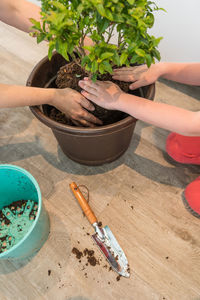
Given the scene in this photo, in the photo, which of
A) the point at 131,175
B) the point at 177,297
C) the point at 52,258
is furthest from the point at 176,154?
the point at 52,258

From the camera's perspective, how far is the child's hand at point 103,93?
0.68 metres

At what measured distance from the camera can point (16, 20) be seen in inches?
31.5

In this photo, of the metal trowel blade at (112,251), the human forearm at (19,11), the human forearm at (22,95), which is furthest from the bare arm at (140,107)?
the metal trowel blade at (112,251)

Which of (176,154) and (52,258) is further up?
(176,154)

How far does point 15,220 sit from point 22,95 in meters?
0.46

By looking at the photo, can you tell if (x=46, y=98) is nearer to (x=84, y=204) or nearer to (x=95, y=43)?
(x=95, y=43)

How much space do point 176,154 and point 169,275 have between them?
1.46 ft

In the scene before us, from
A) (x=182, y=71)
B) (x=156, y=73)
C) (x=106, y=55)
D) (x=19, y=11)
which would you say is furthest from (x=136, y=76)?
(x=19, y=11)

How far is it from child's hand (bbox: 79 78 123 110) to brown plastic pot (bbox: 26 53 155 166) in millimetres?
65

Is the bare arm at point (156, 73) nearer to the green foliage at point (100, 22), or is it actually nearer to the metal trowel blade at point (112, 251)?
the green foliage at point (100, 22)

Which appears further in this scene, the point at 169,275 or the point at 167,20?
the point at 167,20

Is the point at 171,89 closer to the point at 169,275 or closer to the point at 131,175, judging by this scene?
the point at 131,175

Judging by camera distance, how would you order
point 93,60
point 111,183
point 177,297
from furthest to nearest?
point 111,183 < point 177,297 < point 93,60

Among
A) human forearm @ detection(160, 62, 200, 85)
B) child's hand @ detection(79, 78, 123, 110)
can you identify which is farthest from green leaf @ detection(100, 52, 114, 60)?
human forearm @ detection(160, 62, 200, 85)
